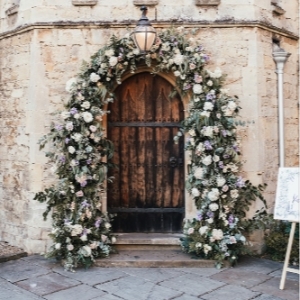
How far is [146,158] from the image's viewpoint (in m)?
5.77

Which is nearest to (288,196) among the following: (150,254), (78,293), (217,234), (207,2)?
(217,234)

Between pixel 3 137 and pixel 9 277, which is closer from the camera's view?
pixel 9 277

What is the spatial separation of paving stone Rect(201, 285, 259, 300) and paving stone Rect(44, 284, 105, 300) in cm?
107

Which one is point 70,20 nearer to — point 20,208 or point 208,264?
point 20,208

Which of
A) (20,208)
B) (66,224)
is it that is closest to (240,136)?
(66,224)

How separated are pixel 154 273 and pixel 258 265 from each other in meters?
1.32

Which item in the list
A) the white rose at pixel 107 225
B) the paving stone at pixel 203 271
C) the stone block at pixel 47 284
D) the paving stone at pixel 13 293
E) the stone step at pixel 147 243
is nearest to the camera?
the paving stone at pixel 13 293

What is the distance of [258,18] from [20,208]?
414cm

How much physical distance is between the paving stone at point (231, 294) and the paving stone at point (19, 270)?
1.96 m

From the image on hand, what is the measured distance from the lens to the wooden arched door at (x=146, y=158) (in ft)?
18.9

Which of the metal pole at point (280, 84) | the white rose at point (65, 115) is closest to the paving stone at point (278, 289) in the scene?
the metal pole at point (280, 84)

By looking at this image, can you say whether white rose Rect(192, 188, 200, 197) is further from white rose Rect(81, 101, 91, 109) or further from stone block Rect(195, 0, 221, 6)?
stone block Rect(195, 0, 221, 6)

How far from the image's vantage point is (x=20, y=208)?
5.84 m

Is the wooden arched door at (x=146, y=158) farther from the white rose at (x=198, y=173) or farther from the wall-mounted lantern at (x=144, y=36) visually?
the wall-mounted lantern at (x=144, y=36)
